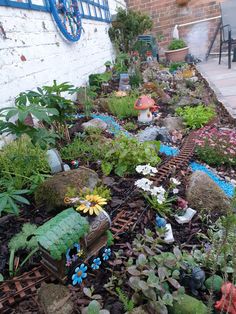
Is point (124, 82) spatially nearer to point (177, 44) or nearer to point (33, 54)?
point (33, 54)

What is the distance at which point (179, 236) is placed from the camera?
175cm

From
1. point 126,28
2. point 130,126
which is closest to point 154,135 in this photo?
point 130,126

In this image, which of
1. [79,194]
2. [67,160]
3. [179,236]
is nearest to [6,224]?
[79,194]

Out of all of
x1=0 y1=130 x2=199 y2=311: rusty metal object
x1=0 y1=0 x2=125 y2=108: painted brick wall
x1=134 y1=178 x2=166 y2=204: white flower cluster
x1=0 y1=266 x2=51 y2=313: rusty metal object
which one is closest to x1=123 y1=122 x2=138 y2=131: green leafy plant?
x1=0 y1=130 x2=199 y2=311: rusty metal object

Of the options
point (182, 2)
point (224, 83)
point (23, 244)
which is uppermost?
point (182, 2)

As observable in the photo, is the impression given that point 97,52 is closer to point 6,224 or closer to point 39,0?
point 39,0

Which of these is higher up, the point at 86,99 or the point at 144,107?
the point at 86,99

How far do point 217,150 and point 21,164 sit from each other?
1865mm

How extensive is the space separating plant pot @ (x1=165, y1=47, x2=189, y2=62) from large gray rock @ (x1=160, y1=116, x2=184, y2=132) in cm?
538

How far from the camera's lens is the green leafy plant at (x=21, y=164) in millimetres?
1978

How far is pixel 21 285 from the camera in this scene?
4.46 ft

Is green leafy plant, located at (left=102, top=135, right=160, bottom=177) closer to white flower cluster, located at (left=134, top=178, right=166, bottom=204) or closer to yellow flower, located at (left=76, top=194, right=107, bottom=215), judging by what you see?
white flower cluster, located at (left=134, top=178, right=166, bottom=204)

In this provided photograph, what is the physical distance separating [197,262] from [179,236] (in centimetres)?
26

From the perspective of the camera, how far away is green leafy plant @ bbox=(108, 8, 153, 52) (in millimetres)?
7173
